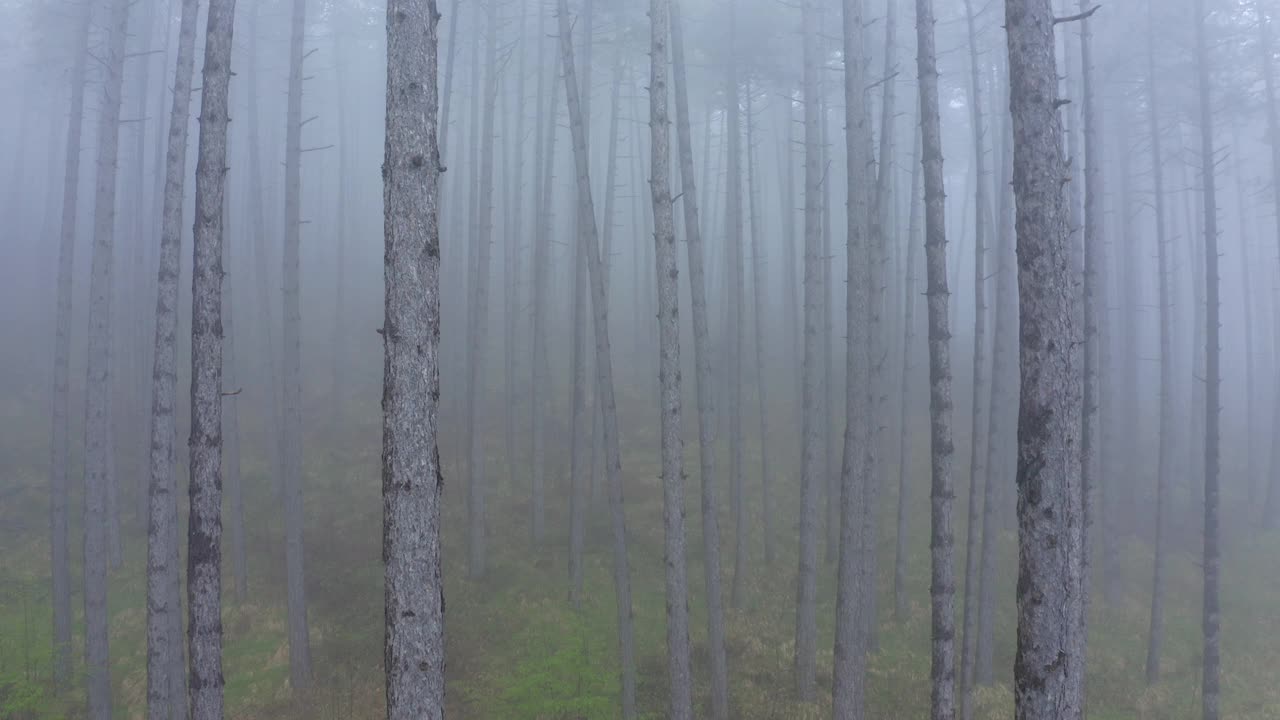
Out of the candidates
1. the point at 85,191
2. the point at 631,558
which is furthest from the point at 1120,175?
the point at 85,191

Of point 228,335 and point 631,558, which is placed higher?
point 228,335

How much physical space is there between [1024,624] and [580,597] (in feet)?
33.0

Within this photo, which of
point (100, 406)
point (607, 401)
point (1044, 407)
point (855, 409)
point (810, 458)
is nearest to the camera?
point (1044, 407)

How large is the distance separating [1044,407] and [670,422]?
4516mm

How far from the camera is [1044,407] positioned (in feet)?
17.5

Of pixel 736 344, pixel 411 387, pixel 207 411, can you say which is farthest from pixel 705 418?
pixel 207 411

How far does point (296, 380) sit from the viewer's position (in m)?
12.2

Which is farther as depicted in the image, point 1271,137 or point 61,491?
point 1271,137

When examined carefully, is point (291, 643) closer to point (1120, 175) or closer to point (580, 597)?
point (580, 597)

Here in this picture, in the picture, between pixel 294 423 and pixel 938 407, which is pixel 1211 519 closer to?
pixel 938 407

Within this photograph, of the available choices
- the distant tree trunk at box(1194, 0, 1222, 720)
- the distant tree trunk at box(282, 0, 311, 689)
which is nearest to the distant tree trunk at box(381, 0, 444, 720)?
the distant tree trunk at box(282, 0, 311, 689)

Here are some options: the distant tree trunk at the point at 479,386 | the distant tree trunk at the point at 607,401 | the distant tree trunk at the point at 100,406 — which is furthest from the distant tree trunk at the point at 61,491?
the distant tree trunk at the point at 607,401

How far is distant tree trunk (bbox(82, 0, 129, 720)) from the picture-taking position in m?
9.70

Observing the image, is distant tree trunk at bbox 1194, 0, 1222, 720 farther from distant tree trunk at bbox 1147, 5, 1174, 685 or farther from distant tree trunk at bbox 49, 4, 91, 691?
distant tree trunk at bbox 49, 4, 91, 691
